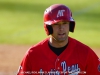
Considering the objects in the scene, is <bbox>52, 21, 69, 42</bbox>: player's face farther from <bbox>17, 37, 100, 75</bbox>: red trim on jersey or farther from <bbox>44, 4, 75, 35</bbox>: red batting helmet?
<bbox>17, 37, 100, 75</bbox>: red trim on jersey

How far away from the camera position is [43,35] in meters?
14.2

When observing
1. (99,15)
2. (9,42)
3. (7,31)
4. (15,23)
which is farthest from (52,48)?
(99,15)

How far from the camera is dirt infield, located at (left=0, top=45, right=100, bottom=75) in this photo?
10.7 meters

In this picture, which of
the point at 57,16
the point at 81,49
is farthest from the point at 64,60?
the point at 57,16

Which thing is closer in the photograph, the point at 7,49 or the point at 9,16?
the point at 7,49

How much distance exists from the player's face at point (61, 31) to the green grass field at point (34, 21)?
7.65 m

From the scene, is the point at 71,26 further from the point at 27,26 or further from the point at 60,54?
the point at 27,26

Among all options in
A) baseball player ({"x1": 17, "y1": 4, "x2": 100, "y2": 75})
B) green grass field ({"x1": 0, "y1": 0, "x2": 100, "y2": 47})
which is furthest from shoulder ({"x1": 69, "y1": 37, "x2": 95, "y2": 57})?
green grass field ({"x1": 0, "y1": 0, "x2": 100, "y2": 47})

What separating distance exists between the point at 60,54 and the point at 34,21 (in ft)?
34.6

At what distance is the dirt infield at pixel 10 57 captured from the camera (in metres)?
10.7

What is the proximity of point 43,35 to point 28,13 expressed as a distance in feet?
11.1

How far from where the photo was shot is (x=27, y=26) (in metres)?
15.6

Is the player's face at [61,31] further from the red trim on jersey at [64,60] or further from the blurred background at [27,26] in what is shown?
the blurred background at [27,26]

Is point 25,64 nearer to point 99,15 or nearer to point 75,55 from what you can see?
point 75,55
